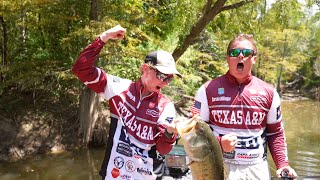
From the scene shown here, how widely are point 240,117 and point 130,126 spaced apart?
2.72 ft

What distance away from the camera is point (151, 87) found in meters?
2.53

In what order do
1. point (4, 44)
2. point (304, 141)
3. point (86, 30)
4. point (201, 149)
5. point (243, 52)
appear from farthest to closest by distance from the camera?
point (304, 141) → point (4, 44) → point (86, 30) → point (243, 52) → point (201, 149)

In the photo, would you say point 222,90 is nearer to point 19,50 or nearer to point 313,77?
point 19,50

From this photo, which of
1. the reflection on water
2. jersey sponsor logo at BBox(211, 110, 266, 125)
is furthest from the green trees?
jersey sponsor logo at BBox(211, 110, 266, 125)

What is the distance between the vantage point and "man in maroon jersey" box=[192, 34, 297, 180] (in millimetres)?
2752

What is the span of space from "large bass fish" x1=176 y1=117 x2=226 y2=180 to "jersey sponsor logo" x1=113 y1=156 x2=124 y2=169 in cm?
57

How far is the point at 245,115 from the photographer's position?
2752 millimetres

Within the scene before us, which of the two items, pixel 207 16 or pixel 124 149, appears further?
pixel 207 16

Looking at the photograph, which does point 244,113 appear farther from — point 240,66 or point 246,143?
point 240,66

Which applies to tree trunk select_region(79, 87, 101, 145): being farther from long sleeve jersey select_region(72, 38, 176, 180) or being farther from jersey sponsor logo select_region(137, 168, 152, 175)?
jersey sponsor logo select_region(137, 168, 152, 175)

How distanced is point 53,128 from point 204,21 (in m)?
5.18

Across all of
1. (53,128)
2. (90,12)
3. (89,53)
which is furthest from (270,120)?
(53,128)

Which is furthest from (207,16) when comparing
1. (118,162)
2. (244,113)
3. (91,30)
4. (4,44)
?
(118,162)

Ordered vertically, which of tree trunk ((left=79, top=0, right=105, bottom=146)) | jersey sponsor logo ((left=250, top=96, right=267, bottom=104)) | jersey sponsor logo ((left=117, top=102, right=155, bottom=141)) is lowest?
tree trunk ((left=79, top=0, right=105, bottom=146))
